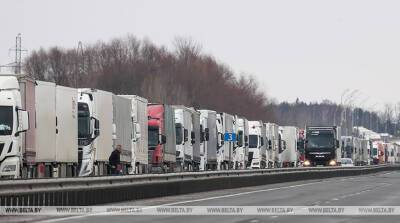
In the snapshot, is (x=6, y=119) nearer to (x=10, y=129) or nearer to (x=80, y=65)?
(x=10, y=129)

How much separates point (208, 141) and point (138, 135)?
43.4 feet

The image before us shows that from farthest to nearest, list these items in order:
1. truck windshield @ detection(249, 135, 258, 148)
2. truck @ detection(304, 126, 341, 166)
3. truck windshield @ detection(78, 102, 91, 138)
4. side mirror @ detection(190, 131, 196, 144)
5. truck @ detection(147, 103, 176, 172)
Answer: truck @ detection(304, 126, 341, 166) < truck windshield @ detection(249, 135, 258, 148) < side mirror @ detection(190, 131, 196, 144) < truck @ detection(147, 103, 176, 172) < truck windshield @ detection(78, 102, 91, 138)

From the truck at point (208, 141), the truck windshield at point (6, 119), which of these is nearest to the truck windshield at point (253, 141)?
the truck at point (208, 141)

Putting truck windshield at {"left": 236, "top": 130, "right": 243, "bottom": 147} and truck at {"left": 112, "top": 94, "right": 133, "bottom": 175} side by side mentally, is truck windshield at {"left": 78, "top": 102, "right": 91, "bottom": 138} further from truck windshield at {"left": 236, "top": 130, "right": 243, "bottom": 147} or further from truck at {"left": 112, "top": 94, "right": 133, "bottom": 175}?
truck windshield at {"left": 236, "top": 130, "right": 243, "bottom": 147}

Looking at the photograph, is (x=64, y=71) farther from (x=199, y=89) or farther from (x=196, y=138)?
(x=196, y=138)

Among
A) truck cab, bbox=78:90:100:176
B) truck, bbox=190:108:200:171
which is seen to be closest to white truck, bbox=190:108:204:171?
truck, bbox=190:108:200:171

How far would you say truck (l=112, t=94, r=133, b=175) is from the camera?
139ft

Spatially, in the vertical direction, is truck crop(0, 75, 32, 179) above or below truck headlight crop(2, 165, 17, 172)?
above

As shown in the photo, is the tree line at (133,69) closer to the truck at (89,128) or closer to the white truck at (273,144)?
the white truck at (273,144)

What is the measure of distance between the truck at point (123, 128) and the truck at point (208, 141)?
1228 centimetres

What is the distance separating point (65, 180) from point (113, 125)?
57.6 feet

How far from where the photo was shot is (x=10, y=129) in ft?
99.9

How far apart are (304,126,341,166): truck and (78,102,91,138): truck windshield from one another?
41.9m

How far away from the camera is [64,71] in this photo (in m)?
148
